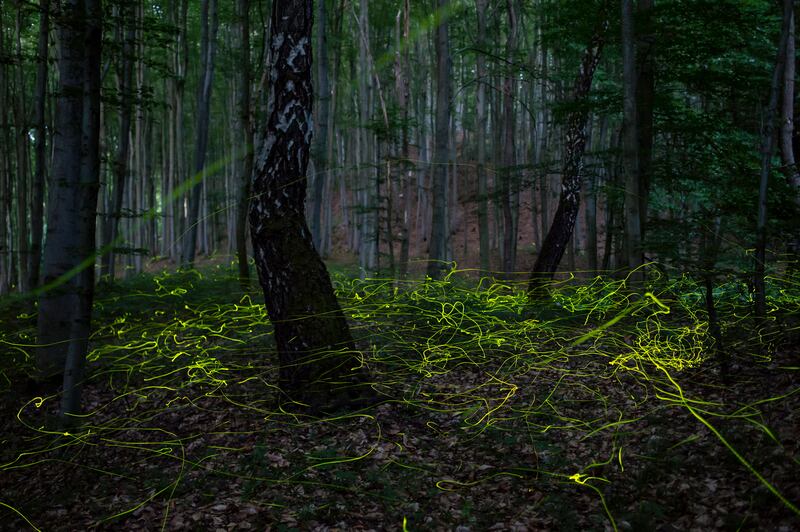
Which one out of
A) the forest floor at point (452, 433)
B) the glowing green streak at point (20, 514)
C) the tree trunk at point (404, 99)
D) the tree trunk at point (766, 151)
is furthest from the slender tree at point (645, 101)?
the glowing green streak at point (20, 514)

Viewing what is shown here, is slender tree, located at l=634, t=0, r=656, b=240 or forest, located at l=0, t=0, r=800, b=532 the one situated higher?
slender tree, located at l=634, t=0, r=656, b=240

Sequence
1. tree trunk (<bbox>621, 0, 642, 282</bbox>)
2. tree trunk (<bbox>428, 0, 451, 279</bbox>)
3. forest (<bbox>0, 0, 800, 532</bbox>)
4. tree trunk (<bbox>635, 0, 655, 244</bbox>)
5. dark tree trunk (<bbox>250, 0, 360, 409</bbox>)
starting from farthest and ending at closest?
1. tree trunk (<bbox>428, 0, 451, 279</bbox>)
2. tree trunk (<bbox>635, 0, 655, 244</bbox>)
3. tree trunk (<bbox>621, 0, 642, 282</bbox>)
4. dark tree trunk (<bbox>250, 0, 360, 409</bbox>)
5. forest (<bbox>0, 0, 800, 532</bbox>)

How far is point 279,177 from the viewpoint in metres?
4.60

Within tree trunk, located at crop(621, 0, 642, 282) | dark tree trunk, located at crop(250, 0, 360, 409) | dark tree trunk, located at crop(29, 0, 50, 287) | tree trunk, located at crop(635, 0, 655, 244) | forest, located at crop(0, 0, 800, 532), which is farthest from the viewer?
tree trunk, located at crop(635, 0, 655, 244)

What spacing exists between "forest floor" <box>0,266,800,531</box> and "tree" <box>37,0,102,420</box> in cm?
59

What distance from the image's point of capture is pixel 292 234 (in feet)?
15.3

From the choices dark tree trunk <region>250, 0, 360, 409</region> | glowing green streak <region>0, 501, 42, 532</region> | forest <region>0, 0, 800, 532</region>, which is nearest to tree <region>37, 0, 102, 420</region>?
forest <region>0, 0, 800, 532</region>

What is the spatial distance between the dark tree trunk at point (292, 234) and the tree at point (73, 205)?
137 centimetres

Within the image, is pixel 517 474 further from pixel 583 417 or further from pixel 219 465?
pixel 219 465

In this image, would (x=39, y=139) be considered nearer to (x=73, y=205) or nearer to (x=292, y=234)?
(x=73, y=205)

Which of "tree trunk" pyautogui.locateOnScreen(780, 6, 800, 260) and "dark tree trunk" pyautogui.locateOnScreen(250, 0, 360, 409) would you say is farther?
"tree trunk" pyautogui.locateOnScreen(780, 6, 800, 260)

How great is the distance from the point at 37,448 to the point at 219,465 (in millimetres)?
1908

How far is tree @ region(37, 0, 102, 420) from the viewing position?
14.1ft

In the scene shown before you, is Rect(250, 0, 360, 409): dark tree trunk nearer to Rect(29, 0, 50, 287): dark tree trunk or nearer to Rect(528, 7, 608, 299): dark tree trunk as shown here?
Rect(29, 0, 50, 287): dark tree trunk
